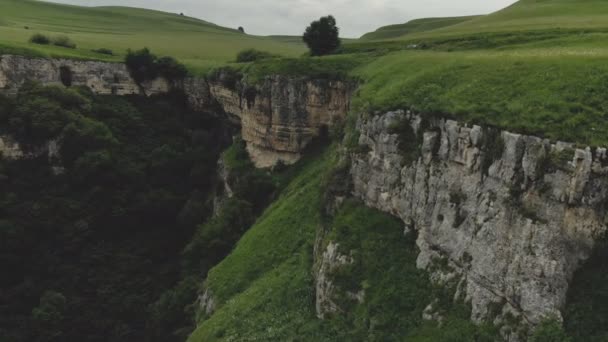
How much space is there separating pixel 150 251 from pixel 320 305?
35.5m

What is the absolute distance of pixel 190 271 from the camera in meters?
47.8

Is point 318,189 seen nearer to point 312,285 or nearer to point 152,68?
point 312,285

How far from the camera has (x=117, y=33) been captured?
133250mm

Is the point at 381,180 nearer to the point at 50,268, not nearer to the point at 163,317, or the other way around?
the point at 163,317

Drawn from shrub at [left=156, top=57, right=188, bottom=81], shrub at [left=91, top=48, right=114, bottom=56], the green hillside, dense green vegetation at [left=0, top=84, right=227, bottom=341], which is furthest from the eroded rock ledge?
the green hillside

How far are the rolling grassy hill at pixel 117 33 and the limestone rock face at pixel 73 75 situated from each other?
1825 mm

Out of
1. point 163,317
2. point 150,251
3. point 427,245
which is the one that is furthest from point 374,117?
point 150,251

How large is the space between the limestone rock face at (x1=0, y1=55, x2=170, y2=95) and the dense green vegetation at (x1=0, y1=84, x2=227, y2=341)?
232 cm

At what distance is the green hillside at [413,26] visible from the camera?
3632 inches

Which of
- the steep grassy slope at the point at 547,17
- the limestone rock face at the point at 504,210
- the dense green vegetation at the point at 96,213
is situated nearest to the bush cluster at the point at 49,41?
the dense green vegetation at the point at 96,213

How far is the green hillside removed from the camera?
303 feet

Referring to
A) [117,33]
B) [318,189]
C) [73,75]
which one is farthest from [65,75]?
[117,33]

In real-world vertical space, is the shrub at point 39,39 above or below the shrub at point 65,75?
above

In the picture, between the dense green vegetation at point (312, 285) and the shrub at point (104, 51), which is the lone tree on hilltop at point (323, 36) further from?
the shrub at point (104, 51)
